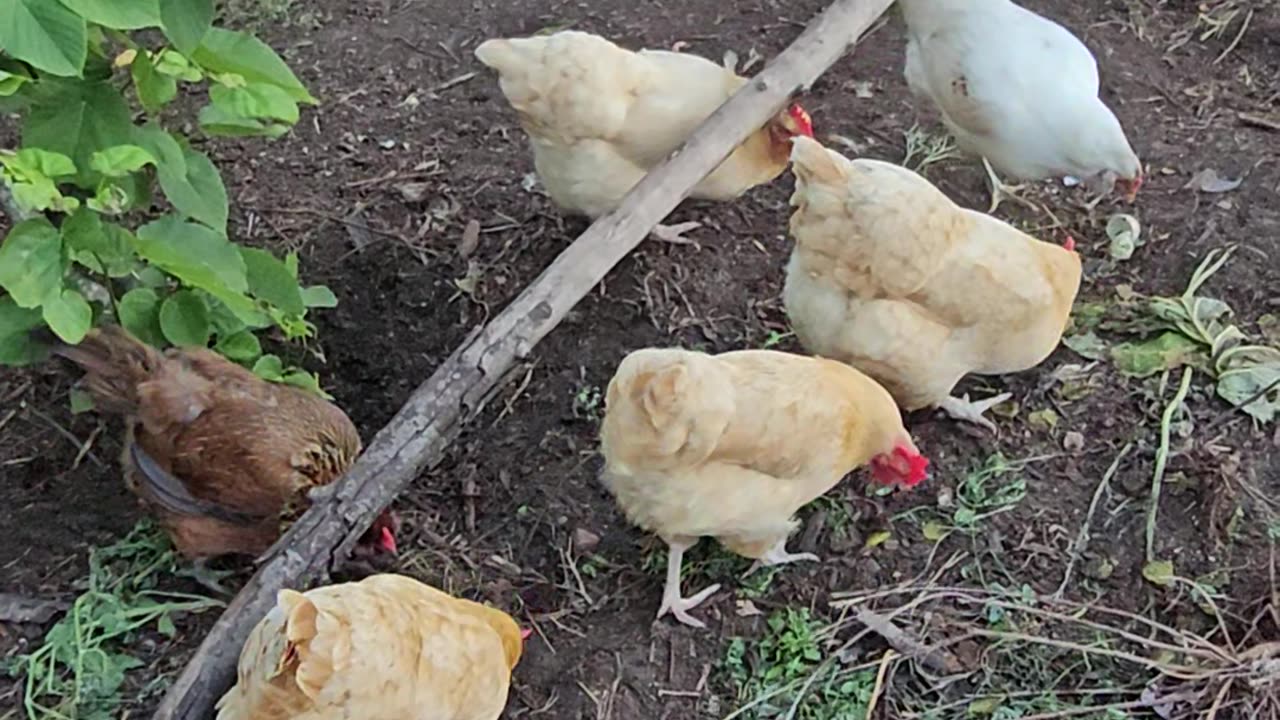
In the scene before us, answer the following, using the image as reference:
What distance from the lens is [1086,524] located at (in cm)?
311

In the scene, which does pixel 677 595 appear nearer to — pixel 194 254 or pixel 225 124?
pixel 194 254

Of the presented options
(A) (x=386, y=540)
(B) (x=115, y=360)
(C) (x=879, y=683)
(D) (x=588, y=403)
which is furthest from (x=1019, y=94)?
(B) (x=115, y=360)

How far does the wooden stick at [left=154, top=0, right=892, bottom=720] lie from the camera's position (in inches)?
103

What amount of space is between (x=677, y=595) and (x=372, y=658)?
82cm

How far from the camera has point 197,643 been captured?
3049mm

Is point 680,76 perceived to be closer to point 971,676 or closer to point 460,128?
point 460,128

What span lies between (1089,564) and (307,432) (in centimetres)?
194

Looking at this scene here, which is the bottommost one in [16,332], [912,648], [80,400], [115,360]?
[912,648]

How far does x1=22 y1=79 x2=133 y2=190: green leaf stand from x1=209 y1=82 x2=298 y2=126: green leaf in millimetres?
237

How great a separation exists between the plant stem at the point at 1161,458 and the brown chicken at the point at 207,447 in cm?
185

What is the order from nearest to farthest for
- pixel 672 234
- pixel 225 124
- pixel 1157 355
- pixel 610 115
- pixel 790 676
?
pixel 225 124 < pixel 790 676 < pixel 1157 355 < pixel 610 115 < pixel 672 234

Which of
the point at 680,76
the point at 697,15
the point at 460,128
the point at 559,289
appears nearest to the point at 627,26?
the point at 697,15

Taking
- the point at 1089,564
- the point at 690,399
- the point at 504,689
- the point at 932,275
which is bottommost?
the point at 1089,564

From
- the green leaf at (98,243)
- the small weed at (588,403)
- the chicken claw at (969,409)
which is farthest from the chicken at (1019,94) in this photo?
the green leaf at (98,243)
